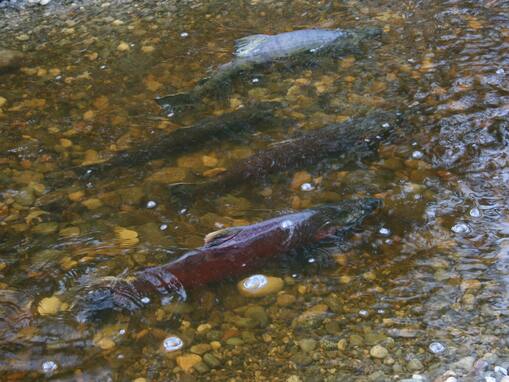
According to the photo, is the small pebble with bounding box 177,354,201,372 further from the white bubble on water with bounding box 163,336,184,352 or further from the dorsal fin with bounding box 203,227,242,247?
the dorsal fin with bounding box 203,227,242,247

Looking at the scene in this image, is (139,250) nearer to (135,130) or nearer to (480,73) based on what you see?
(135,130)

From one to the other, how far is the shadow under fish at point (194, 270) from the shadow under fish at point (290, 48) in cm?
243

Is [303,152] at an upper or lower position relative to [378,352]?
upper

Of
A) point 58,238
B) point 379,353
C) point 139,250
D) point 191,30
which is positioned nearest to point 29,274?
point 58,238

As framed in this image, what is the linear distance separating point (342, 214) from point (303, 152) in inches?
32.3

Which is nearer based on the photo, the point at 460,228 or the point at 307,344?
the point at 307,344

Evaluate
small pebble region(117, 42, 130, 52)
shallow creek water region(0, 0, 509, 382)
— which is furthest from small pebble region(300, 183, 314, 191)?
small pebble region(117, 42, 130, 52)

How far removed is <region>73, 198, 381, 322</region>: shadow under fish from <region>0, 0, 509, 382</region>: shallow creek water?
0.25 ft

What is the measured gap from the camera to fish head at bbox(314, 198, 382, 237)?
3.46 m

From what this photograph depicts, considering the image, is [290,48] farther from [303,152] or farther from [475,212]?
[475,212]

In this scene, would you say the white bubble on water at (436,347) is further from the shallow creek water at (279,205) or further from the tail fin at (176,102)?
the tail fin at (176,102)

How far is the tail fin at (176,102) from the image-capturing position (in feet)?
16.3

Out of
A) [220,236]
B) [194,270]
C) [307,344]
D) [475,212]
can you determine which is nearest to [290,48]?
[475,212]

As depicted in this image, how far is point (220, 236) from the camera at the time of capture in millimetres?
3166
